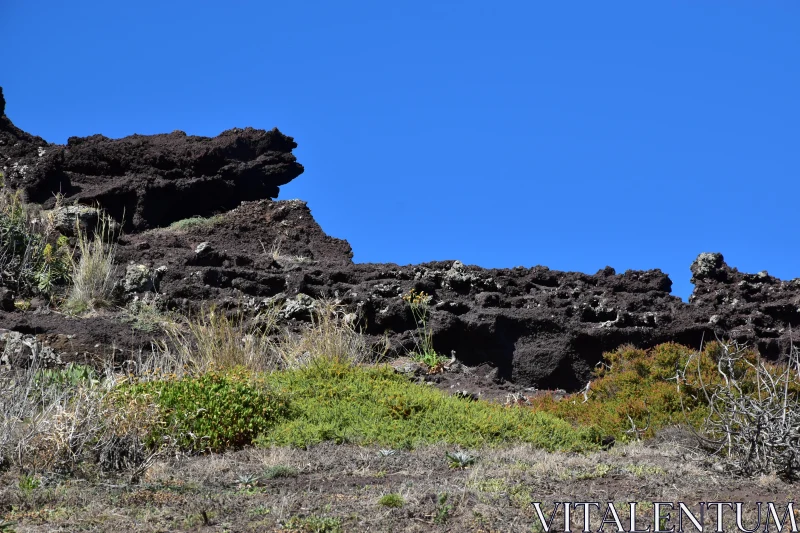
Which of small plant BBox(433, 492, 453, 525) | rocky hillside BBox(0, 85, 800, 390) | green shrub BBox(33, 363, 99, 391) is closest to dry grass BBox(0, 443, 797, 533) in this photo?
small plant BBox(433, 492, 453, 525)

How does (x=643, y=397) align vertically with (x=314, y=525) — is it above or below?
above

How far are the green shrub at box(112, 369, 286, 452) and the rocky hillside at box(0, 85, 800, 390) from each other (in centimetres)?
249

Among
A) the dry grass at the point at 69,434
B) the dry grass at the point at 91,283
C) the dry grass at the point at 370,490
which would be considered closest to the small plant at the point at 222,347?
the dry grass at the point at 91,283

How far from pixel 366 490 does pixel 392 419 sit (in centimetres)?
244

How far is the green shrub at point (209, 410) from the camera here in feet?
24.8

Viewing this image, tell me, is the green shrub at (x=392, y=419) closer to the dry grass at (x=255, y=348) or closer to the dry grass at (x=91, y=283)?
the dry grass at (x=255, y=348)

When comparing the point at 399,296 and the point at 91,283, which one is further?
the point at 91,283

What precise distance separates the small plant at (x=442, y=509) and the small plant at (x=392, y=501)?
22 centimetres

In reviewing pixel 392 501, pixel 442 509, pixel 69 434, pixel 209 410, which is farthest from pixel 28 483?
pixel 442 509

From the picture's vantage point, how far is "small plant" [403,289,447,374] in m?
12.0

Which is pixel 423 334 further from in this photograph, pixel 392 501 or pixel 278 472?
pixel 392 501

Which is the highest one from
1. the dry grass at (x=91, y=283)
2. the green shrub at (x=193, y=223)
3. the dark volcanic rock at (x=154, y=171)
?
the dark volcanic rock at (x=154, y=171)

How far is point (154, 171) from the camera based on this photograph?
20797 millimetres

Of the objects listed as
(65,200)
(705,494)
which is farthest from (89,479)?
(65,200)
